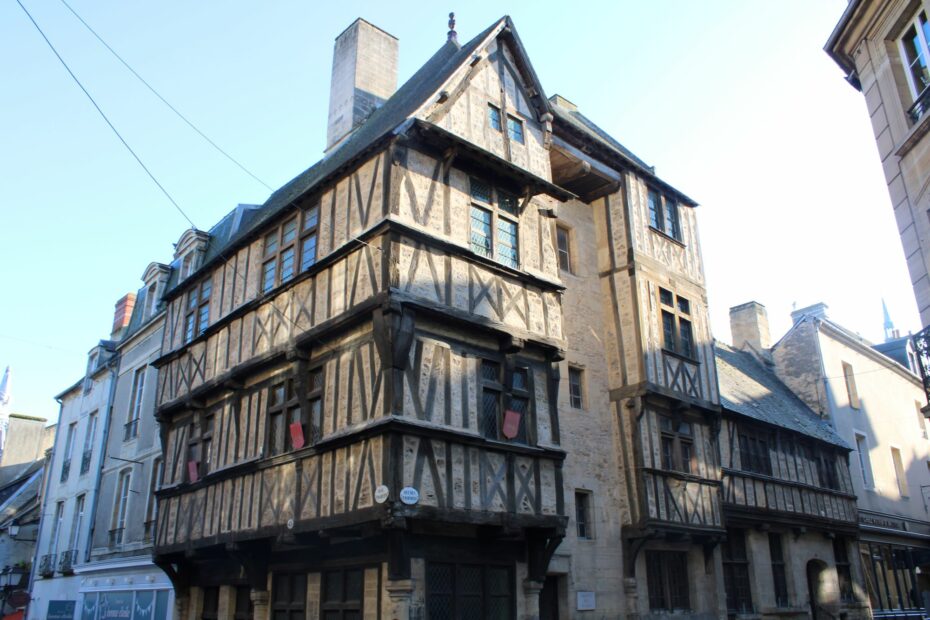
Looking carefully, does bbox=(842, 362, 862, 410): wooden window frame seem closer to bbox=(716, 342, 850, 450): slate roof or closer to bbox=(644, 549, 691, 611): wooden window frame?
bbox=(716, 342, 850, 450): slate roof

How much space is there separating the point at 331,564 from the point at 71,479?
13.6m

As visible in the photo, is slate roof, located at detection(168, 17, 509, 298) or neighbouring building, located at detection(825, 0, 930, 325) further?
slate roof, located at detection(168, 17, 509, 298)

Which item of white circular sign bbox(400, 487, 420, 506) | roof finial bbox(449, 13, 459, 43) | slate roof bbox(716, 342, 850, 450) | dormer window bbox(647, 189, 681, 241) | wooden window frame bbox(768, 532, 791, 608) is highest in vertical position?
roof finial bbox(449, 13, 459, 43)

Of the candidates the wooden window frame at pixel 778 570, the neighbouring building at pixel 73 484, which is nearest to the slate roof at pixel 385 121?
the neighbouring building at pixel 73 484

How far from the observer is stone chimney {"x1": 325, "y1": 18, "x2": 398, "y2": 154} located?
1777cm

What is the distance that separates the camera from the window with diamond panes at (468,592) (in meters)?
10.4

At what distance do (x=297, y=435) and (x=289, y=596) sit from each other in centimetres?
275

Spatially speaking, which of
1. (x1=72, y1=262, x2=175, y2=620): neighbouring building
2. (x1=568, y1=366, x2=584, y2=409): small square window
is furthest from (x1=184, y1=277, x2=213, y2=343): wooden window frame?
(x1=568, y1=366, x2=584, y2=409): small square window

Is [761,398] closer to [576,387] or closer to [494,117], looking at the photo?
[576,387]

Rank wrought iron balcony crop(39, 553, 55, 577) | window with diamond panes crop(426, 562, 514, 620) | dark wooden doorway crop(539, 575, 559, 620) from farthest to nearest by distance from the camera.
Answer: wrought iron balcony crop(39, 553, 55, 577) < dark wooden doorway crop(539, 575, 559, 620) < window with diamond panes crop(426, 562, 514, 620)

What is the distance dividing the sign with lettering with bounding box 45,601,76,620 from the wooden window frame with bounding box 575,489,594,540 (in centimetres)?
1337

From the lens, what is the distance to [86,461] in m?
20.8

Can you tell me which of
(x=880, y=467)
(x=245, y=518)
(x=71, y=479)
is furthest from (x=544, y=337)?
(x=880, y=467)

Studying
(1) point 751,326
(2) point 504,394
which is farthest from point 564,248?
(1) point 751,326
